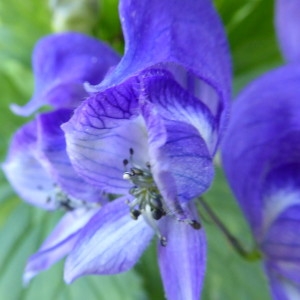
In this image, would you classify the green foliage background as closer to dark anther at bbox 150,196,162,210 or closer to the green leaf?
the green leaf

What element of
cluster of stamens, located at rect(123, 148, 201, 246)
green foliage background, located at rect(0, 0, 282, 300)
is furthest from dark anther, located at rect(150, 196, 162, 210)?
green foliage background, located at rect(0, 0, 282, 300)

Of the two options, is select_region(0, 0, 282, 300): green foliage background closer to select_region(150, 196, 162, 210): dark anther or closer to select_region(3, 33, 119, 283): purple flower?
select_region(3, 33, 119, 283): purple flower

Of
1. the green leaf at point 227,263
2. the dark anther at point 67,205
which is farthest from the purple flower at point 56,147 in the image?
the green leaf at point 227,263

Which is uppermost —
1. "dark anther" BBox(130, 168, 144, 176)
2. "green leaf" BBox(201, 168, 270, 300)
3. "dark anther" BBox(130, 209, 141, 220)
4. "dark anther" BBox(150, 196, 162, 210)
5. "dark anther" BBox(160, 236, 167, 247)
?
"dark anther" BBox(130, 168, 144, 176)

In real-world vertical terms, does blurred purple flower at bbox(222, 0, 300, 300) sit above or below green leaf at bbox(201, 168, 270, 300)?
above

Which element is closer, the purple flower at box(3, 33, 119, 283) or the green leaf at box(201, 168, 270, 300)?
the purple flower at box(3, 33, 119, 283)

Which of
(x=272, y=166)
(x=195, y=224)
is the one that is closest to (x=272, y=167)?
(x=272, y=166)

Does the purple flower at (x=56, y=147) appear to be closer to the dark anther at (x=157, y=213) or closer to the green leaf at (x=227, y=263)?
the dark anther at (x=157, y=213)

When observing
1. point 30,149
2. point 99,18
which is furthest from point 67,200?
point 99,18
